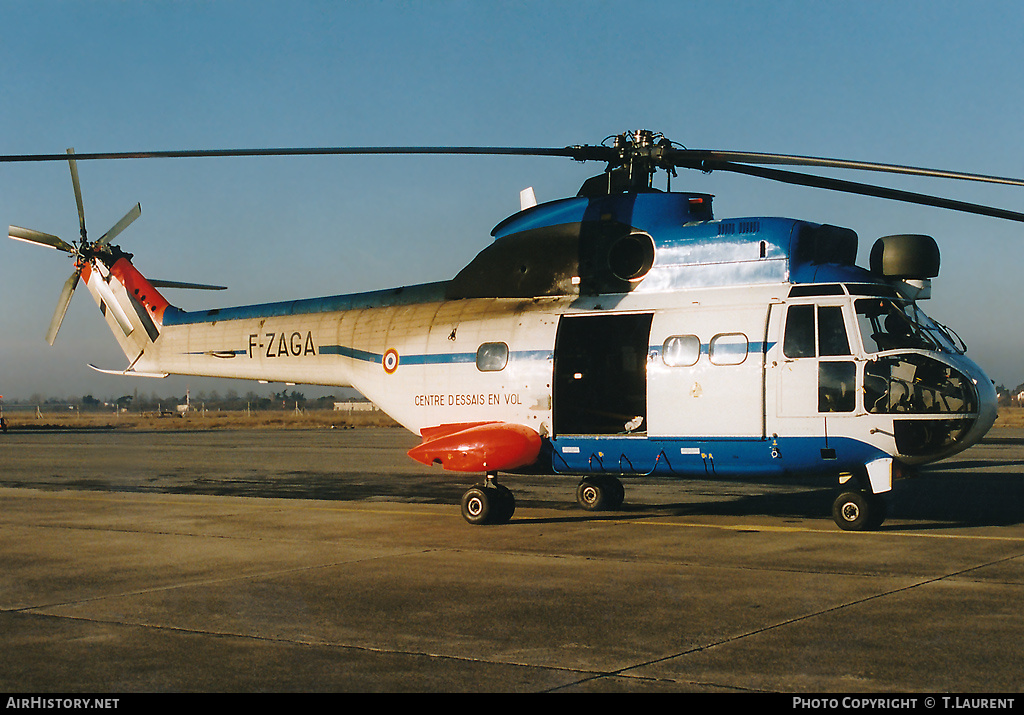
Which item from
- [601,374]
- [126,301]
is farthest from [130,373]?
[601,374]

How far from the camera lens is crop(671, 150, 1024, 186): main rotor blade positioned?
1070cm

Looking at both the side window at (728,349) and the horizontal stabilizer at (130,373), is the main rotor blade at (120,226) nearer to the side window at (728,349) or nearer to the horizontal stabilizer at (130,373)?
the horizontal stabilizer at (130,373)

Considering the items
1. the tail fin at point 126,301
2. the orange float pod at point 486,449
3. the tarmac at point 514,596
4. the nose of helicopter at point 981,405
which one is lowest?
the tarmac at point 514,596

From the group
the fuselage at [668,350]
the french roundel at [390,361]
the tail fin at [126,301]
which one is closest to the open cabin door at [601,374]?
the fuselage at [668,350]

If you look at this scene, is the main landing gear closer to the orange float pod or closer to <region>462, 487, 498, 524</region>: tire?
<region>462, 487, 498, 524</region>: tire

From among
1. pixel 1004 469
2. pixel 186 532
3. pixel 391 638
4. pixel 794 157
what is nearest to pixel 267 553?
pixel 186 532

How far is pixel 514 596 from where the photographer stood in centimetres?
891

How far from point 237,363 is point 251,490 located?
10.5 feet

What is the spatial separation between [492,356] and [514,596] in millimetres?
6462

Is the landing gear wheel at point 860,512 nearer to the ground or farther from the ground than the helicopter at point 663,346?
nearer to the ground

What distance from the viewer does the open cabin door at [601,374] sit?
14.3 meters

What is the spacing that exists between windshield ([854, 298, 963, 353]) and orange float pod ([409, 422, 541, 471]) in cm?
487

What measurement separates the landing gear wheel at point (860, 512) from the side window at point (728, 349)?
2.35 meters

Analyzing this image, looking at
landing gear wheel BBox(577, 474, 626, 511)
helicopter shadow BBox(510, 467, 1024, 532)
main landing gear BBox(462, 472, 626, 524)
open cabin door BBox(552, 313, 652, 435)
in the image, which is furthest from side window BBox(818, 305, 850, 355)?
main landing gear BBox(462, 472, 626, 524)
